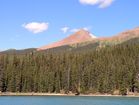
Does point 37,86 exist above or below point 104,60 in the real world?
below

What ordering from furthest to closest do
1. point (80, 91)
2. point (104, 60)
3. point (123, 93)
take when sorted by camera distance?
point (104, 60), point (80, 91), point (123, 93)

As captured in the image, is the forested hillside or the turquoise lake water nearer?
the turquoise lake water

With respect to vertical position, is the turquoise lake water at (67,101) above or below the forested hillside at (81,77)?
below

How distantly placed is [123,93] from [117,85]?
6300 millimetres

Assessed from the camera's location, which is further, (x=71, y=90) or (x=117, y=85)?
(x=71, y=90)

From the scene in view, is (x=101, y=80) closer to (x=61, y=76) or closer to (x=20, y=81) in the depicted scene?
(x=61, y=76)

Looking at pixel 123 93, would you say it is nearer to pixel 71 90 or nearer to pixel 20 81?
pixel 71 90

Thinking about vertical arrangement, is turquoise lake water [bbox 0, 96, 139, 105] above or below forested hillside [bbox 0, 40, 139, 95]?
below

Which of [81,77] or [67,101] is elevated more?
[81,77]

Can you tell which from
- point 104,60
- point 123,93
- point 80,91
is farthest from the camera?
point 104,60

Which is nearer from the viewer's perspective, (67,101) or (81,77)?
(67,101)

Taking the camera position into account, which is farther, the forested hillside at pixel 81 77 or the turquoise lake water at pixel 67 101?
the forested hillside at pixel 81 77

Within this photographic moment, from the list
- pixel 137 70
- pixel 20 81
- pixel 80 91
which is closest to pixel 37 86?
pixel 20 81

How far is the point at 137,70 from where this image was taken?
595ft
